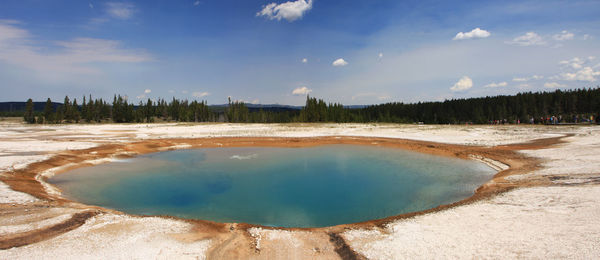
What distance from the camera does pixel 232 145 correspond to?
1151 inches

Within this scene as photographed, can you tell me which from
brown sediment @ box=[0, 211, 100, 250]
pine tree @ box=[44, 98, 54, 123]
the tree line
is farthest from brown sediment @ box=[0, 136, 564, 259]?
pine tree @ box=[44, 98, 54, 123]

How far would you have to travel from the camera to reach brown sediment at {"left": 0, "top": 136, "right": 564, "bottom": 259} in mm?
6336

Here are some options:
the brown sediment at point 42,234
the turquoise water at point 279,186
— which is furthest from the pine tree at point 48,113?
the brown sediment at point 42,234

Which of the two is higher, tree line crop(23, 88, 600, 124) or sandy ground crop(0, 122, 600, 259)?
tree line crop(23, 88, 600, 124)

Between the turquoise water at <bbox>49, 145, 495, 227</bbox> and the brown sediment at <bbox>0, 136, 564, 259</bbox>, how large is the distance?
118 centimetres

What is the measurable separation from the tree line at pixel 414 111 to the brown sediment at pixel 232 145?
62738mm

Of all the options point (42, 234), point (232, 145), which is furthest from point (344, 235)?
point (232, 145)

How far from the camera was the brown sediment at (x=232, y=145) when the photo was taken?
249 inches

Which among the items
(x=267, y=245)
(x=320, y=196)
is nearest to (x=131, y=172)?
(x=320, y=196)

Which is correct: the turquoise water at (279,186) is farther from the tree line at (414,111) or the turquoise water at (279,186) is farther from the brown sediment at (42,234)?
the tree line at (414,111)

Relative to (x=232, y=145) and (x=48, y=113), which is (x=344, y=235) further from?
(x=48, y=113)

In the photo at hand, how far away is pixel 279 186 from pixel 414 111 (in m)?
112

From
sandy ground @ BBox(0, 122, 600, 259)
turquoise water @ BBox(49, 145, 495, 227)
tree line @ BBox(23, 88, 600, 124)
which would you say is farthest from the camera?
tree line @ BBox(23, 88, 600, 124)

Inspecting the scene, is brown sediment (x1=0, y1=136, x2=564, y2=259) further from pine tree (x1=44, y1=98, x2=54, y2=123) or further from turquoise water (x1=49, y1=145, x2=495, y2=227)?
pine tree (x1=44, y1=98, x2=54, y2=123)
